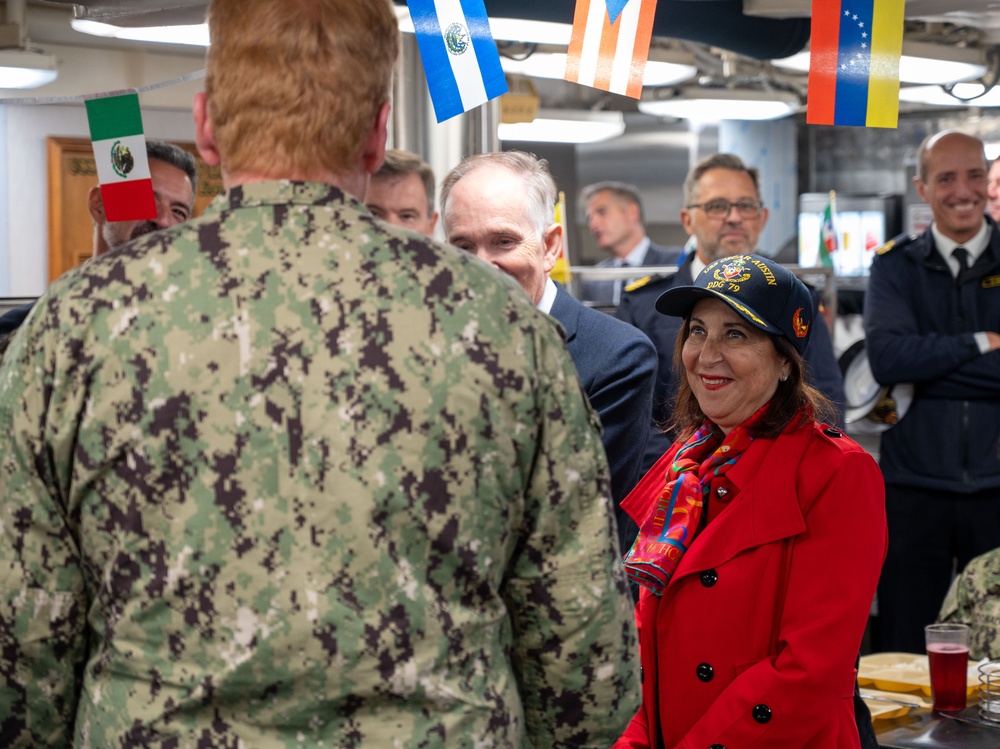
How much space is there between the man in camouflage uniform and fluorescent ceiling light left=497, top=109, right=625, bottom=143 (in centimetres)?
800

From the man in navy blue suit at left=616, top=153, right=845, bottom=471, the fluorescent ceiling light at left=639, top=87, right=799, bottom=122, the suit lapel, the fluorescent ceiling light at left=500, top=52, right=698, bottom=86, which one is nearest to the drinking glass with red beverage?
the suit lapel

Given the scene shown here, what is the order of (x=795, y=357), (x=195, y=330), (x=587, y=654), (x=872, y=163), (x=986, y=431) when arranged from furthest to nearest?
(x=872, y=163) < (x=986, y=431) < (x=795, y=357) < (x=587, y=654) < (x=195, y=330)

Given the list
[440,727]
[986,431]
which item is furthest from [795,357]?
[986,431]

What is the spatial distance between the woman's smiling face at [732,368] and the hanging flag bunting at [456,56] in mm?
587

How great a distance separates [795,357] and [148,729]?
1260 mm

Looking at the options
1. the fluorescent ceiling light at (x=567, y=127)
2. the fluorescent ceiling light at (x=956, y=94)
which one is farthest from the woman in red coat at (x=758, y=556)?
the fluorescent ceiling light at (x=567, y=127)

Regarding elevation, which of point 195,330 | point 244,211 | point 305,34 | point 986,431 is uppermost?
point 305,34

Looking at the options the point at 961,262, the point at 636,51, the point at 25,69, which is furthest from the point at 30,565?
the point at 961,262

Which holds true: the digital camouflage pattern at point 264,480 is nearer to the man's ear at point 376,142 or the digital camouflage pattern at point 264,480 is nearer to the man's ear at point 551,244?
the man's ear at point 376,142

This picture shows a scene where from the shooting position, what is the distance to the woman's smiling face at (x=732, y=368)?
6.61 feet

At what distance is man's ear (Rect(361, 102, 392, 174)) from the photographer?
123 centimetres

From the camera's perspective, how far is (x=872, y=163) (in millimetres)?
11016

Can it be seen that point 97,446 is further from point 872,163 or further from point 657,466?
point 872,163

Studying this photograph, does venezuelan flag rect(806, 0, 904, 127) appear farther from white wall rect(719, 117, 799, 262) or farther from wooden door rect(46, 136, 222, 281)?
white wall rect(719, 117, 799, 262)
